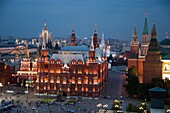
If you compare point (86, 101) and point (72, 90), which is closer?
point (86, 101)

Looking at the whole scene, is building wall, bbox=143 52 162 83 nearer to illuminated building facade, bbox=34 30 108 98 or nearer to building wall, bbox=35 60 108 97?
illuminated building facade, bbox=34 30 108 98

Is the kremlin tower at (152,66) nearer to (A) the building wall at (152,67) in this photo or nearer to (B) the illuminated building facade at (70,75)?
(A) the building wall at (152,67)

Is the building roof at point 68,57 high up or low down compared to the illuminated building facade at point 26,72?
up

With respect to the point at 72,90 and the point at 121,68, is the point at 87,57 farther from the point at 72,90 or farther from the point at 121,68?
the point at 121,68

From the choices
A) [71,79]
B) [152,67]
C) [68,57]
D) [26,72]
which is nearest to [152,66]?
[152,67]

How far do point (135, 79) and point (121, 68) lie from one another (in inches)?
1382

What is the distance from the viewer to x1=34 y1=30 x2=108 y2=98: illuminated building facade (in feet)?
175

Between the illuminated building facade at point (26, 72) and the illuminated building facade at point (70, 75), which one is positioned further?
the illuminated building facade at point (26, 72)

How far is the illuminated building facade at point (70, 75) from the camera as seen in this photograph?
5322 cm

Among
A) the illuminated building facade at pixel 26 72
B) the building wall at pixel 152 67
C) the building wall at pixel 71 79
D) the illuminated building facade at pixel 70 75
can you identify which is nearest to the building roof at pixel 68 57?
the illuminated building facade at pixel 70 75

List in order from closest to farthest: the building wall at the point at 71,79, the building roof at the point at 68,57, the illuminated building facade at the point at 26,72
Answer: the building wall at the point at 71,79, the building roof at the point at 68,57, the illuminated building facade at the point at 26,72

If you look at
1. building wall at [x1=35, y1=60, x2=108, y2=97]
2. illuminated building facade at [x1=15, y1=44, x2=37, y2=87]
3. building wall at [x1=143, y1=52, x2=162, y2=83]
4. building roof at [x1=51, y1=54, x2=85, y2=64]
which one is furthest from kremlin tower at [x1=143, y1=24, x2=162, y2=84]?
illuminated building facade at [x1=15, y1=44, x2=37, y2=87]

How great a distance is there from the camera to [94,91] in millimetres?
52719

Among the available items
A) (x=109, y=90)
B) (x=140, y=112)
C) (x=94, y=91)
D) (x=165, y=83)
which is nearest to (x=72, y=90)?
(x=94, y=91)
